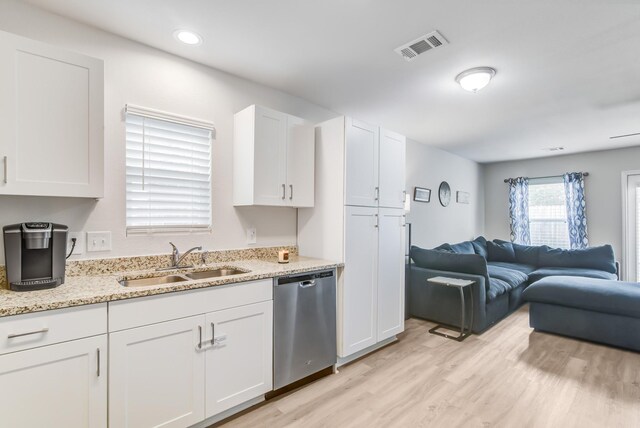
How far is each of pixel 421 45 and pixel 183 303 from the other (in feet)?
7.63

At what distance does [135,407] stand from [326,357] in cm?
136

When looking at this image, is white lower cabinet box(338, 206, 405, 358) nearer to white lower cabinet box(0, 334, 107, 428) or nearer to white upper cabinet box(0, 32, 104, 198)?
white lower cabinet box(0, 334, 107, 428)

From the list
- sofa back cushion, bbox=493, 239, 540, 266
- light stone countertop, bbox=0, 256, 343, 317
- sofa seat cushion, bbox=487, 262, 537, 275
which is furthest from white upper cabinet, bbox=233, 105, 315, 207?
sofa back cushion, bbox=493, 239, 540, 266

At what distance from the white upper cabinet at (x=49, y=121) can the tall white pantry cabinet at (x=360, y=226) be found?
1.68 metres

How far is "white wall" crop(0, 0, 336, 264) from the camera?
1.85 metres

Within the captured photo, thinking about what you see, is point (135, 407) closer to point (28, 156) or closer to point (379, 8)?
point (28, 156)

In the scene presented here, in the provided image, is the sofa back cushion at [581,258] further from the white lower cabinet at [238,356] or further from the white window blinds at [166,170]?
the white window blinds at [166,170]

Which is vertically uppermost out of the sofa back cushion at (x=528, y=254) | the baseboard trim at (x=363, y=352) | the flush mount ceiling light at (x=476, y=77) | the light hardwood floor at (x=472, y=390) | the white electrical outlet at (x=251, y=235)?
the flush mount ceiling light at (x=476, y=77)

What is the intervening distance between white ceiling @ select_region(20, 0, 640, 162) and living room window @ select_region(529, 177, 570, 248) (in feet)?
8.35

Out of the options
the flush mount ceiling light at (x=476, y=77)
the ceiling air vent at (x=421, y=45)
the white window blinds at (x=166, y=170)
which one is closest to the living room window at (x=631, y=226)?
the flush mount ceiling light at (x=476, y=77)

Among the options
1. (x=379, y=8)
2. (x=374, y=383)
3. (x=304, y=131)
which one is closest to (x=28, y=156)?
(x=304, y=131)

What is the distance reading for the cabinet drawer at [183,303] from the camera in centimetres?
156

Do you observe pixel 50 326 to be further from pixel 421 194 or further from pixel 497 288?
pixel 421 194

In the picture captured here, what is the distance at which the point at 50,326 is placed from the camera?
137 cm
